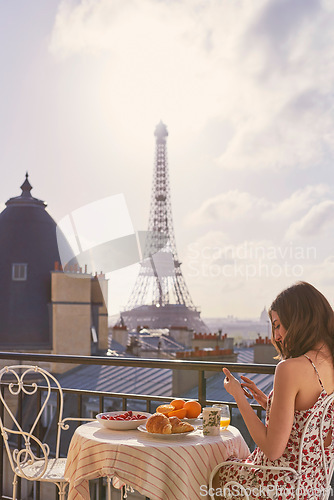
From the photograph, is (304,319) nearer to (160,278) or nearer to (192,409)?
(192,409)

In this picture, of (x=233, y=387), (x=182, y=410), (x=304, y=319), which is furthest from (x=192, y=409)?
(x=304, y=319)

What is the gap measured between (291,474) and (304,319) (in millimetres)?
617

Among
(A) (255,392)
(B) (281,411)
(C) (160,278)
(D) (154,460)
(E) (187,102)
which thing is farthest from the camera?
(C) (160,278)

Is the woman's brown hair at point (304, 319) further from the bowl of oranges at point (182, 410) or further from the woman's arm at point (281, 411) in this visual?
the bowl of oranges at point (182, 410)

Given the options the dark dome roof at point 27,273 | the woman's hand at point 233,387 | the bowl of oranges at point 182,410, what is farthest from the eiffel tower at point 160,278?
the woman's hand at point 233,387

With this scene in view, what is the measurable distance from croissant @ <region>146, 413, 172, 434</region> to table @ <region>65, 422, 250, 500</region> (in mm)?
34

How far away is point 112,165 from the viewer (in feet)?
61.8

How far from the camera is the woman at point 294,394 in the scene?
2.13 metres

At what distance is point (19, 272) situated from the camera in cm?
2180

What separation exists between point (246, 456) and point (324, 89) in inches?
849

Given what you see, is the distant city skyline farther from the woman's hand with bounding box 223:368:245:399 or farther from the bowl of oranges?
the bowl of oranges

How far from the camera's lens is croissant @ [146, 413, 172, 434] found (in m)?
2.37

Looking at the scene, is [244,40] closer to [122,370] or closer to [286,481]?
[122,370]

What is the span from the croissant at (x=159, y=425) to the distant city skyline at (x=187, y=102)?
0.79 m
